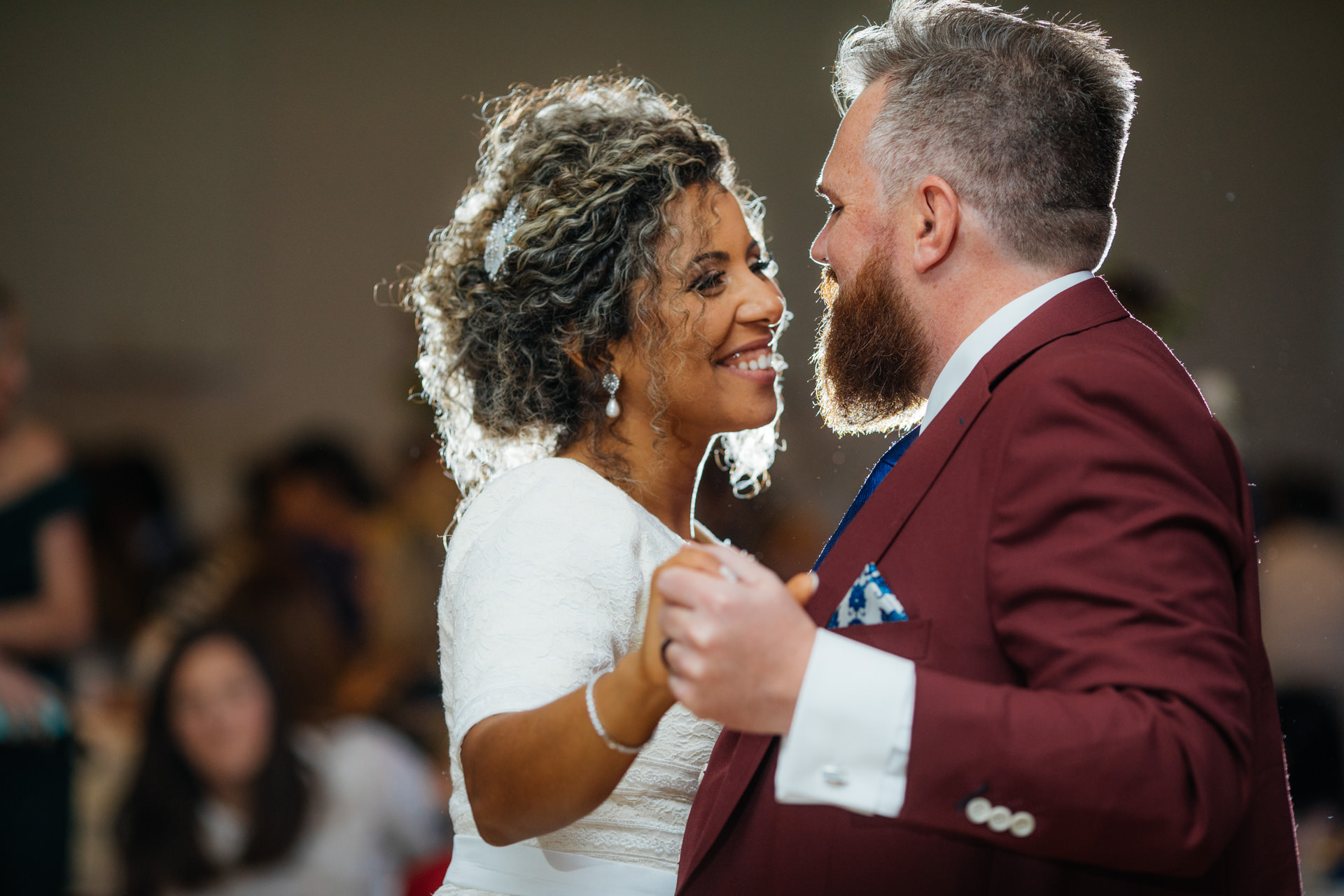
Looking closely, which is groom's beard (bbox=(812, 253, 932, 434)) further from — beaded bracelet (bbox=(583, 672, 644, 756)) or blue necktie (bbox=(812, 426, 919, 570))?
beaded bracelet (bbox=(583, 672, 644, 756))

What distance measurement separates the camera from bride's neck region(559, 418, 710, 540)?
64.1 inches

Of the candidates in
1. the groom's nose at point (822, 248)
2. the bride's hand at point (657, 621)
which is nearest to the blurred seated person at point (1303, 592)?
the groom's nose at point (822, 248)

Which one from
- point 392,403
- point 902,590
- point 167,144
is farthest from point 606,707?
point 167,144

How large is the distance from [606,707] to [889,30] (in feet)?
3.27

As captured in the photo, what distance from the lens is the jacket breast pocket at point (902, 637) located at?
1.07 m

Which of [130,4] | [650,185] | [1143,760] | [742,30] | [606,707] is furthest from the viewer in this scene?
[130,4]

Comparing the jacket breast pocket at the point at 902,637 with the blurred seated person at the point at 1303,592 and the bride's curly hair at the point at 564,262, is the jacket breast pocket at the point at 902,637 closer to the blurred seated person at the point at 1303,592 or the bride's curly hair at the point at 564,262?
the bride's curly hair at the point at 564,262

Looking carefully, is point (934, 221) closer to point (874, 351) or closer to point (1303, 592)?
point (874, 351)

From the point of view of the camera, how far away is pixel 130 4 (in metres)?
3.78

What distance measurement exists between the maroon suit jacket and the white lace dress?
0.21 meters

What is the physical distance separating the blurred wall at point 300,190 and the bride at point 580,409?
4.92 feet

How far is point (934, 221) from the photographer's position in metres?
1.36

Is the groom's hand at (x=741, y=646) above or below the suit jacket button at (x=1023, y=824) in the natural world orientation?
above

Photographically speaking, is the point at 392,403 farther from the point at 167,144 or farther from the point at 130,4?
the point at 130,4
